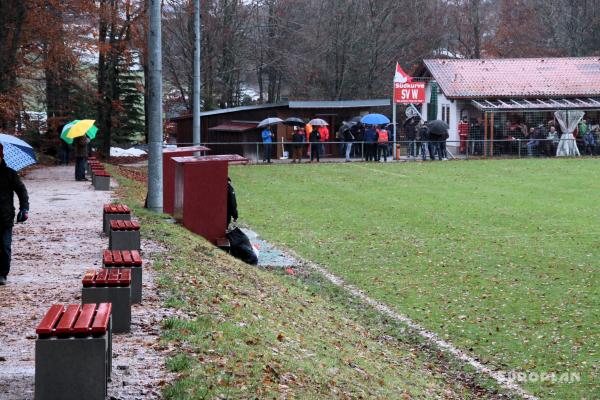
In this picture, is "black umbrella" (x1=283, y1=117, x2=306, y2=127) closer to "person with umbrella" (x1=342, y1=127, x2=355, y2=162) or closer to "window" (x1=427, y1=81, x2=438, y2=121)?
"person with umbrella" (x1=342, y1=127, x2=355, y2=162)

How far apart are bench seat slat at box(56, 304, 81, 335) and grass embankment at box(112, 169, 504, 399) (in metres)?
0.85

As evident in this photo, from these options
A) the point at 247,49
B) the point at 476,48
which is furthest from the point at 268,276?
the point at 476,48

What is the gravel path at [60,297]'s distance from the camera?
7594mm

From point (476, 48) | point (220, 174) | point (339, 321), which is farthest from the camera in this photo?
point (476, 48)

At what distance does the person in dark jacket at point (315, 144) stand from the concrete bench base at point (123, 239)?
32.8m

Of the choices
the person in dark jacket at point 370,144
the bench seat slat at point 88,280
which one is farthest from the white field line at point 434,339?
the person in dark jacket at point 370,144

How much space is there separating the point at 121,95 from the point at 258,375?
49.3 meters

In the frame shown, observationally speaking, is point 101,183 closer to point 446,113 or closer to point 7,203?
point 7,203

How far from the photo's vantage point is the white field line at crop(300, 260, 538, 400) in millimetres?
9484

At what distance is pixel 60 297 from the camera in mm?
10984

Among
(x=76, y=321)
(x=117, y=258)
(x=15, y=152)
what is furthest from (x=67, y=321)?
(x=15, y=152)

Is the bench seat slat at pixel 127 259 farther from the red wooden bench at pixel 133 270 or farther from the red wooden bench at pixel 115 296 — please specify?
the red wooden bench at pixel 115 296

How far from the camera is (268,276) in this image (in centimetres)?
1479

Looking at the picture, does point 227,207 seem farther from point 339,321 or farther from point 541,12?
point 541,12
